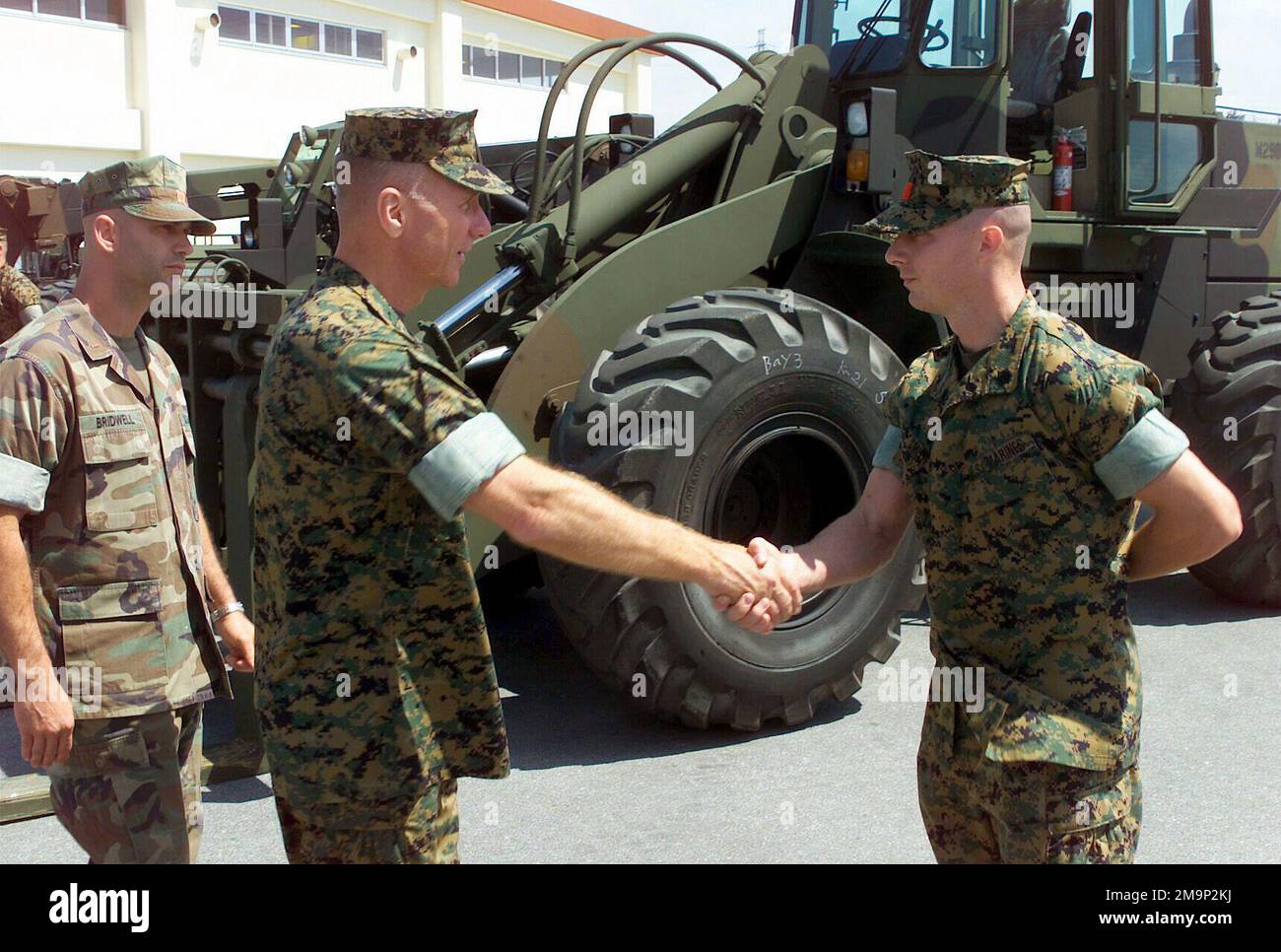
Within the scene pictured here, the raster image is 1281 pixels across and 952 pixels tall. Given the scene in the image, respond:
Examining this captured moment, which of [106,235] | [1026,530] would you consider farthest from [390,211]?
[1026,530]

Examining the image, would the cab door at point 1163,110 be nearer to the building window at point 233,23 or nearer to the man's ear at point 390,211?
the man's ear at point 390,211

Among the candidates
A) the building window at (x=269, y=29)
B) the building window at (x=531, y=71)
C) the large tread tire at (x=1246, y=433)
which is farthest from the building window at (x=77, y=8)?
the large tread tire at (x=1246, y=433)

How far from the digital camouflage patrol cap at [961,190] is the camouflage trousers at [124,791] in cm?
190

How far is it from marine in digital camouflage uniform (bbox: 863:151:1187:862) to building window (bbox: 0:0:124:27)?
2036 centimetres

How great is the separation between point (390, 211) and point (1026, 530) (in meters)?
1.26

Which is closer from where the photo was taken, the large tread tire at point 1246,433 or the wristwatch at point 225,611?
the wristwatch at point 225,611

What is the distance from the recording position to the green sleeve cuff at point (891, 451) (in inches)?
106

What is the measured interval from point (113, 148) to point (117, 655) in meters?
19.4

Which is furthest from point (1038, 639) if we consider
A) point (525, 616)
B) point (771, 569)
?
point (525, 616)

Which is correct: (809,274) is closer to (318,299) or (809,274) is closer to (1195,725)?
(1195,725)

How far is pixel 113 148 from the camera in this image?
20172 mm

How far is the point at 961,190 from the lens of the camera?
7.96 feet

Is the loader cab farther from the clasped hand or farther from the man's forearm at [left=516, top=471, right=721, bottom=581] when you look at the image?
the man's forearm at [left=516, top=471, right=721, bottom=581]

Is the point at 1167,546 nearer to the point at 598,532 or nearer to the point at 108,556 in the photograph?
A: the point at 598,532
